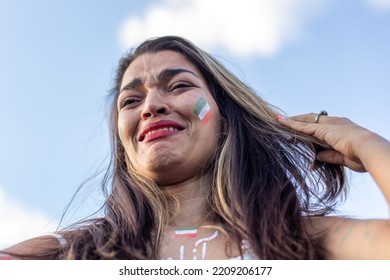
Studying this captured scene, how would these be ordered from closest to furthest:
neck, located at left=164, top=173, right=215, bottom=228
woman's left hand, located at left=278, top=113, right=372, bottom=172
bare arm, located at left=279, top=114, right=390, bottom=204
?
bare arm, located at left=279, top=114, right=390, bottom=204 → woman's left hand, located at left=278, top=113, right=372, bottom=172 → neck, located at left=164, top=173, right=215, bottom=228

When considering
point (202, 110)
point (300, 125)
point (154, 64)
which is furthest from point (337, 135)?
point (154, 64)

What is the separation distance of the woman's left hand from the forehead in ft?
2.43

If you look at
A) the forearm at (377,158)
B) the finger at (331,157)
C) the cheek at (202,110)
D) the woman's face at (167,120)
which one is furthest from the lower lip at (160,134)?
the forearm at (377,158)

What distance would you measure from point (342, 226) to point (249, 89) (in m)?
1.31

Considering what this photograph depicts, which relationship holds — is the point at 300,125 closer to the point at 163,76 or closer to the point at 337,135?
the point at 337,135

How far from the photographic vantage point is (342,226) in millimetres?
3031

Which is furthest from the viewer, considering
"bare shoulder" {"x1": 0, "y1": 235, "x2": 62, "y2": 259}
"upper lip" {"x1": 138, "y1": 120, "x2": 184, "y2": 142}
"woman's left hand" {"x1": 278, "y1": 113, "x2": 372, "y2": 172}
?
"upper lip" {"x1": 138, "y1": 120, "x2": 184, "y2": 142}

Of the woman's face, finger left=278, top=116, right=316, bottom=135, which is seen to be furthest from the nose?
finger left=278, top=116, right=316, bottom=135

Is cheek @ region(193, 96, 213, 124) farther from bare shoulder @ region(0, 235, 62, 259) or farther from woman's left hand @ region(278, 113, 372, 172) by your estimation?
bare shoulder @ region(0, 235, 62, 259)

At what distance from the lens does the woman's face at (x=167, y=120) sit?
3451 millimetres

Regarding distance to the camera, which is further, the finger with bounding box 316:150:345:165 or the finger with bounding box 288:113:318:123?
the finger with bounding box 288:113:318:123

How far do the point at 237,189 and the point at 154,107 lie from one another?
26.4 inches

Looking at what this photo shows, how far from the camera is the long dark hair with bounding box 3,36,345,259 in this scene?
9.77ft
